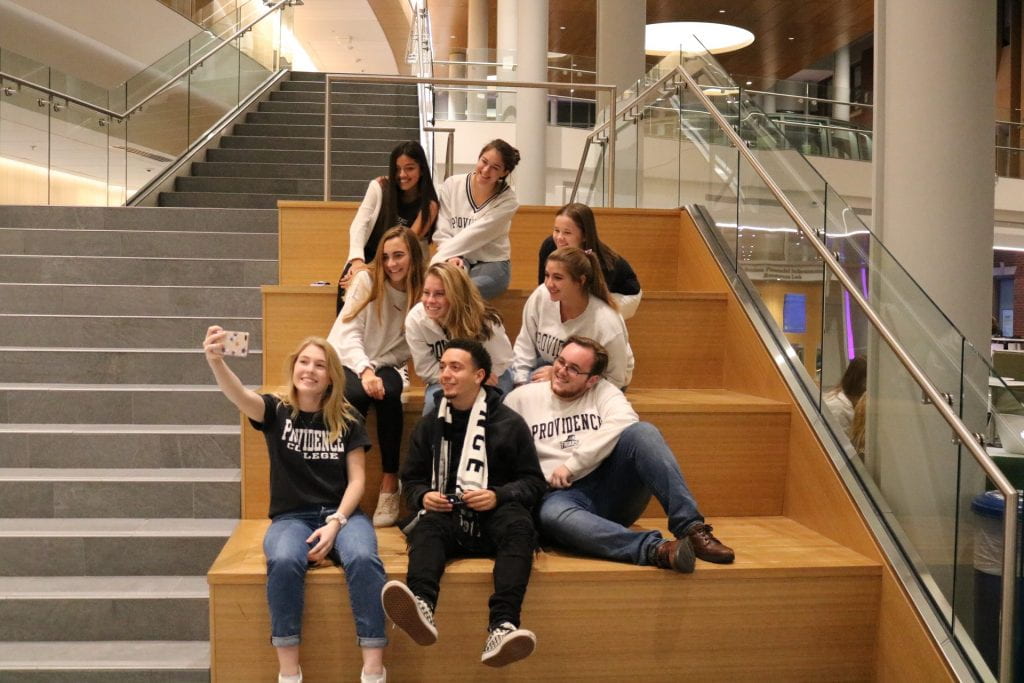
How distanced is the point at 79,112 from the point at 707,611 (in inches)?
277

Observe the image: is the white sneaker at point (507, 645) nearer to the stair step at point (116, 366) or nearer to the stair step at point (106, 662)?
the stair step at point (106, 662)

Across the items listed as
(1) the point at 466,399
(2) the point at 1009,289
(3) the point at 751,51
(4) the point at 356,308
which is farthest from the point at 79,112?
(2) the point at 1009,289

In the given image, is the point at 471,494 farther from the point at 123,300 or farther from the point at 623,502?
the point at 123,300

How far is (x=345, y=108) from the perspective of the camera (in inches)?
430

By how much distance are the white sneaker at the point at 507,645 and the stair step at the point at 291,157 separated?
6.82m

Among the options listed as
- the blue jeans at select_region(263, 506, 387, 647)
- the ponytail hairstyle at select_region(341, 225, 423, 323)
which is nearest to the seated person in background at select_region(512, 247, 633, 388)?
the ponytail hairstyle at select_region(341, 225, 423, 323)

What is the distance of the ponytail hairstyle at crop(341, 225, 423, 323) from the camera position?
3.76m

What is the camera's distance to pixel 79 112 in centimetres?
816

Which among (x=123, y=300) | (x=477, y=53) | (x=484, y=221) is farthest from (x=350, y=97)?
(x=484, y=221)

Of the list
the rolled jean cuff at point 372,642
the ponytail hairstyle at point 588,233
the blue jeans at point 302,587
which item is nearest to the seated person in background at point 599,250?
the ponytail hairstyle at point 588,233

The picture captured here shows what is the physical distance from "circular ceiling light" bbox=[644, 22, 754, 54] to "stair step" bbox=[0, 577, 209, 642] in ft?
51.5

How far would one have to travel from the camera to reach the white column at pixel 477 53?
12.5m

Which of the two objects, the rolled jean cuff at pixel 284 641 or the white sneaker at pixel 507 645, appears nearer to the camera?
the white sneaker at pixel 507 645

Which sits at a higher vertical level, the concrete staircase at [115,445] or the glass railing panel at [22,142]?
the glass railing panel at [22,142]
